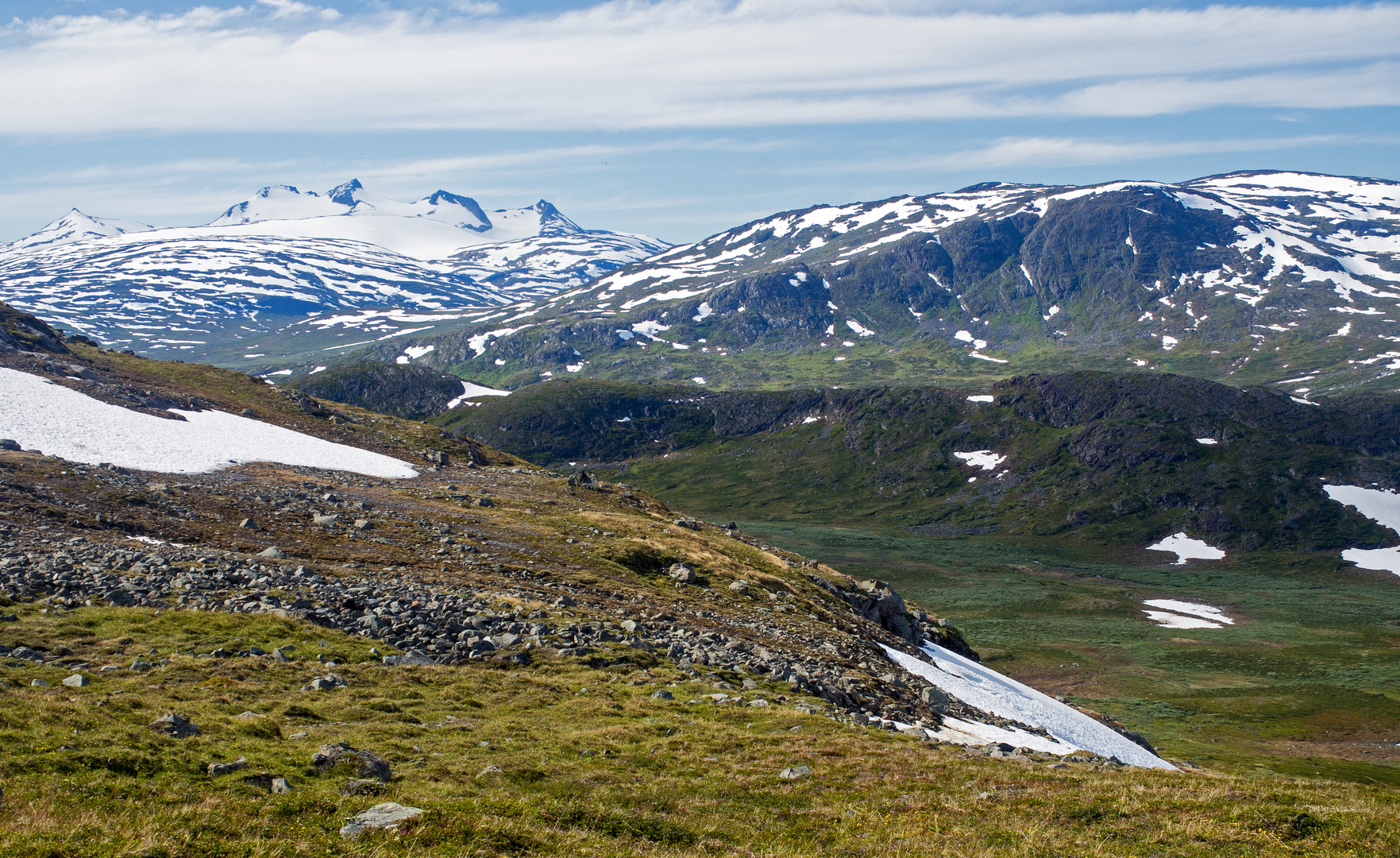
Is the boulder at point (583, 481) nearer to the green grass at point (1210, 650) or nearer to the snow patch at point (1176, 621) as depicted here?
the green grass at point (1210, 650)

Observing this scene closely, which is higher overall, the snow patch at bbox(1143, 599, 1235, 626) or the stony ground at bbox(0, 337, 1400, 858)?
the stony ground at bbox(0, 337, 1400, 858)

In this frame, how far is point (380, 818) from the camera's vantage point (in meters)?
14.8

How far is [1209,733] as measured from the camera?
86438 mm

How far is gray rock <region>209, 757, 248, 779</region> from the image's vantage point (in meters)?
16.7

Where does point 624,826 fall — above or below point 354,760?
below

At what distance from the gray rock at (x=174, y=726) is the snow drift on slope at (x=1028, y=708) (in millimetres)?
36055

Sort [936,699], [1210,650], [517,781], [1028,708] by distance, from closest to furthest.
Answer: [517,781]
[936,699]
[1028,708]
[1210,650]

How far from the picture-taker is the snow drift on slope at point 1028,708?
1740 inches

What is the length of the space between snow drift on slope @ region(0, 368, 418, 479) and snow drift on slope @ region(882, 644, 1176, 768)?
4516 cm

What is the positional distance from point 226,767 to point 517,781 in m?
6.17

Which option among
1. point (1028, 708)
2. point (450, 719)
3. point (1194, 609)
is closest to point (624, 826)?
point (450, 719)

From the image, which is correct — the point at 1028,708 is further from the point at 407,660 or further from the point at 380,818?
the point at 380,818

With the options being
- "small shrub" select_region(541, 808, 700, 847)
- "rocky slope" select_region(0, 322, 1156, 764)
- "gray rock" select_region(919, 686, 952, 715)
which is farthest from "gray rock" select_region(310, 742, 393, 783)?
"gray rock" select_region(919, 686, 952, 715)

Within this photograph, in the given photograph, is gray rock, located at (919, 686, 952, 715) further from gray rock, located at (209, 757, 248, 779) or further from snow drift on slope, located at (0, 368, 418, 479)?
snow drift on slope, located at (0, 368, 418, 479)
